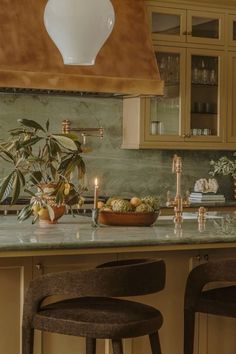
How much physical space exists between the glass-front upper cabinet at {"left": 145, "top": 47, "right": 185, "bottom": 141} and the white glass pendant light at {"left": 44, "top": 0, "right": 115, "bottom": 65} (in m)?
2.74

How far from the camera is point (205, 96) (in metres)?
6.37

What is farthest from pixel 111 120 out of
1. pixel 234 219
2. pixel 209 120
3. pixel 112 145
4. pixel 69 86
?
pixel 234 219

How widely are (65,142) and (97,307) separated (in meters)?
0.98

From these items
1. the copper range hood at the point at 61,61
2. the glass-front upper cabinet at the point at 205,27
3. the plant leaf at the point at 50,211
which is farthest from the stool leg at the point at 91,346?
the glass-front upper cabinet at the point at 205,27

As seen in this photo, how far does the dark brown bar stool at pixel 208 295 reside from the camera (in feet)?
10.3

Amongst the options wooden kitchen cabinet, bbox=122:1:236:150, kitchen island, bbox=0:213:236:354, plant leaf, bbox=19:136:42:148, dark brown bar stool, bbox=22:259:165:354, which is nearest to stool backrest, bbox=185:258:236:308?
kitchen island, bbox=0:213:236:354

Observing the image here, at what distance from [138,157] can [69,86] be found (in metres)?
1.50

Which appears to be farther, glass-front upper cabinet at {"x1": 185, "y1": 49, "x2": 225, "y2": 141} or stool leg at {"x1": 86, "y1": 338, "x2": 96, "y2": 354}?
glass-front upper cabinet at {"x1": 185, "y1": 49, "x2": 225, "y2": 141}

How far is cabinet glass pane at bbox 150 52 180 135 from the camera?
243 inches

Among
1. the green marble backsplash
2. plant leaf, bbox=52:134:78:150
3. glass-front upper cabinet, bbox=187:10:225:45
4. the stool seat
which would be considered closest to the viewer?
the stool seat

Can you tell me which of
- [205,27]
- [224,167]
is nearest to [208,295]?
[224,167]

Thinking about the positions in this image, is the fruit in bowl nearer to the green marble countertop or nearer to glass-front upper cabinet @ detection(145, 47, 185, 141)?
the green marble countertop

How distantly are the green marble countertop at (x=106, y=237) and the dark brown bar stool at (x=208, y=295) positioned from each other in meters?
0.15

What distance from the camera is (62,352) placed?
3275 millimetres
